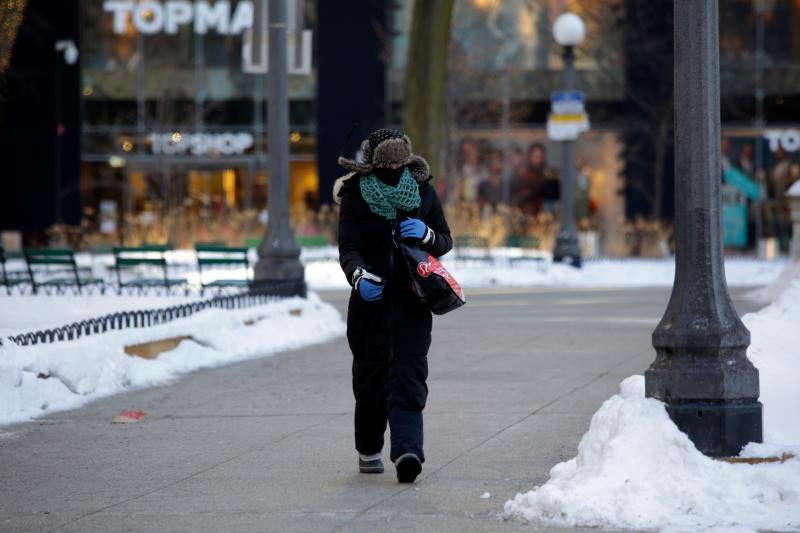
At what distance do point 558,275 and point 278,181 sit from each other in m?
11.0

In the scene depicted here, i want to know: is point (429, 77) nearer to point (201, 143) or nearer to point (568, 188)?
point (568, 188)

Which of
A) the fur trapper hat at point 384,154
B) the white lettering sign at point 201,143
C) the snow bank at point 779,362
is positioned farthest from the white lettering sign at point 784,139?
the fur trapper hat at point 384,154

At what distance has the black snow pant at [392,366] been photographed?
8.05 metres

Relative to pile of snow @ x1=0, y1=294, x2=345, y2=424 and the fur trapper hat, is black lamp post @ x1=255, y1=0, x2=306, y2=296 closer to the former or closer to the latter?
pile of snow @ x1=0, y1=294, x2=345, y2=424

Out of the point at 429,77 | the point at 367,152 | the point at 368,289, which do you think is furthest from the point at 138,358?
the point at 429,77

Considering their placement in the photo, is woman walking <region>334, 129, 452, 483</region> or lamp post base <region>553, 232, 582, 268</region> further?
lamp post base <region>553, 232, 582, 268</region>

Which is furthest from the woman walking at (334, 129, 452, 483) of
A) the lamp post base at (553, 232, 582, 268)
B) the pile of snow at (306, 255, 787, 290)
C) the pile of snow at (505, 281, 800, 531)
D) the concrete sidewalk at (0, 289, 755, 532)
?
the lamp post base at (553, 232, 582, 268)

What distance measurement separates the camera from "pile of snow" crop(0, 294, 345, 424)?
11.4 metres

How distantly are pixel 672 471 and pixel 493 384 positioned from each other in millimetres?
Result: 5620

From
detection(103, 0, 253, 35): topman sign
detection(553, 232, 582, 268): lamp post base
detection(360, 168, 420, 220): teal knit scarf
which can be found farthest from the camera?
detection(103, 0, 253, 35): topman sign

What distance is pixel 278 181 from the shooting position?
61.1ft

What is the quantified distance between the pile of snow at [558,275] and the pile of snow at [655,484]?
19.9 meters

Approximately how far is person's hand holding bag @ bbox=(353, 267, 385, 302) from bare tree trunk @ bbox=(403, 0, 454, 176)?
851 inches

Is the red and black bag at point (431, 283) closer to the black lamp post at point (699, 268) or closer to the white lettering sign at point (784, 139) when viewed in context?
the black lamp post at point (699, 268)
